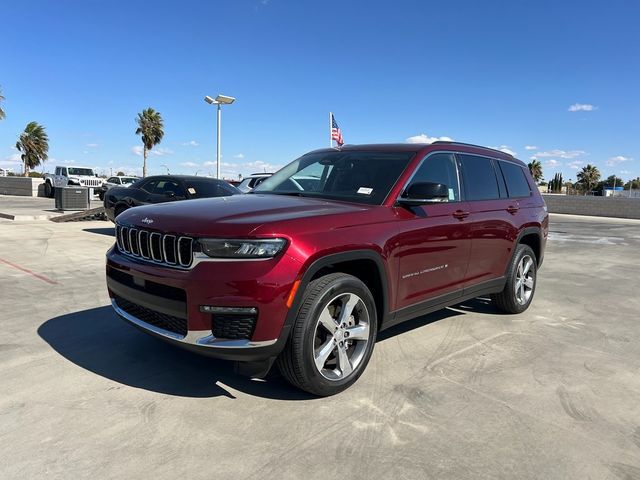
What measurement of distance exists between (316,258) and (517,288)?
345 cm

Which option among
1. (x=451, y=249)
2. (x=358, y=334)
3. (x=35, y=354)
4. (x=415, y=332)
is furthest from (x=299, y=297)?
(x=35, y=354)

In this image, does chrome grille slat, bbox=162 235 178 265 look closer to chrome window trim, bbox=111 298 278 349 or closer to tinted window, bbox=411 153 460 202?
chrome window trim, bbox=111 298 278 349

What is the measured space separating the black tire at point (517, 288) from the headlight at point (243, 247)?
134 inches

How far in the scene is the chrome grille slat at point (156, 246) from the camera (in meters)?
3.11

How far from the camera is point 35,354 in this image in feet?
13.3

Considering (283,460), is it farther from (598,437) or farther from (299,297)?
(598,437)

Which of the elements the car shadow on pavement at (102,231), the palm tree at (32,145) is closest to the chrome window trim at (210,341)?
the car shadow on pavement at (102,231)

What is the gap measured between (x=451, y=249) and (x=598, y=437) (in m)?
1.85

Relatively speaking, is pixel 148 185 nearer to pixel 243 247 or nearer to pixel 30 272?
pixel 30 272

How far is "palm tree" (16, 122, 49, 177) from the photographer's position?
55281mm

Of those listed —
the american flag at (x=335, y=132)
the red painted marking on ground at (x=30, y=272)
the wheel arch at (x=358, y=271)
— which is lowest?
the red painted marking on ground at (x=30, y=272)

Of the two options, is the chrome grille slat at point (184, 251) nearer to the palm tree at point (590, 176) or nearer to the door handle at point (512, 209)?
the door handle at point (512, 209)

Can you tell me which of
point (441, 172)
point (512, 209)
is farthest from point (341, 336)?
point (512, 209)

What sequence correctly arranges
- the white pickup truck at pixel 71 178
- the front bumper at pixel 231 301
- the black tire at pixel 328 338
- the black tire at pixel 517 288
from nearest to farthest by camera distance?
the front bumper at pixel 231 301 → the black tire at pixel 328 338 → the black tire at pixel 517 288 → the white pickup truck at pixel 71 178
